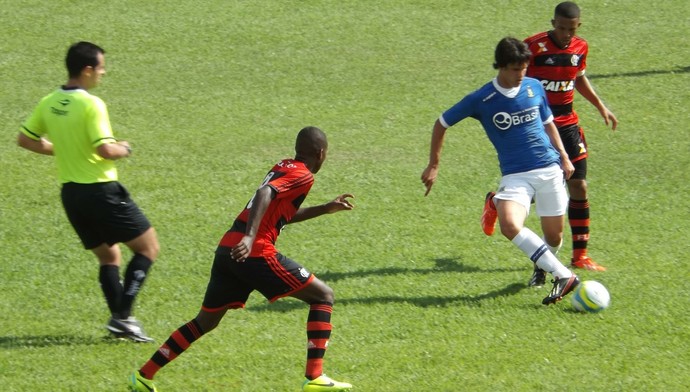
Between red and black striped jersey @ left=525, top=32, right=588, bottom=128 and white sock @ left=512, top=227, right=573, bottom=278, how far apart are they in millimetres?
1678

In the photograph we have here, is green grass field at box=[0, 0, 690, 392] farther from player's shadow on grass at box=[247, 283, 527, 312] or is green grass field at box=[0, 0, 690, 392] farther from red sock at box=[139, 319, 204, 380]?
red sock at box=[139, 319, 204, 380]

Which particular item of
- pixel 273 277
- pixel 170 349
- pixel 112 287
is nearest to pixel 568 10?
pixel 273 277

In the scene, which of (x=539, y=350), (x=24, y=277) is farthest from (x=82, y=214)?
(x=539, y=350)

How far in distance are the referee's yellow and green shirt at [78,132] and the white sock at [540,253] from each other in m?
3.26

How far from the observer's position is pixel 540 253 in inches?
340

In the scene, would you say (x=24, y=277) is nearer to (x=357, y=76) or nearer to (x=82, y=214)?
(x=82, y=214)

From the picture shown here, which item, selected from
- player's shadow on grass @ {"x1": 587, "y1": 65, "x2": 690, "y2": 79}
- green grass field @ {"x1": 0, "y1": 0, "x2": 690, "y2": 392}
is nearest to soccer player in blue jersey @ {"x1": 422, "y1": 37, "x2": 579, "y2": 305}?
green grass field @ {"x1": 0, "y1": 0, "x2": 690, "y2": 392}

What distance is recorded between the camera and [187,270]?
9719 mm

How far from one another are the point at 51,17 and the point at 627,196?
10589 mm

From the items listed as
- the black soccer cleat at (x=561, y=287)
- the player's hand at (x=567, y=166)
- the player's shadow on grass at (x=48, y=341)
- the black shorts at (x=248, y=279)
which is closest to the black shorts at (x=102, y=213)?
the player's shadow on grass at (x=48, y=341)

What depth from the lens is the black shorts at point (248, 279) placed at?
274 inches

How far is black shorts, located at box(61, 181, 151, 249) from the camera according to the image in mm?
7750

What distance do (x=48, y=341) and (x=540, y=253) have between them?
3.89 meters

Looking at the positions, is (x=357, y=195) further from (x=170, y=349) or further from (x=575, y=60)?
(x=170, y=349)
